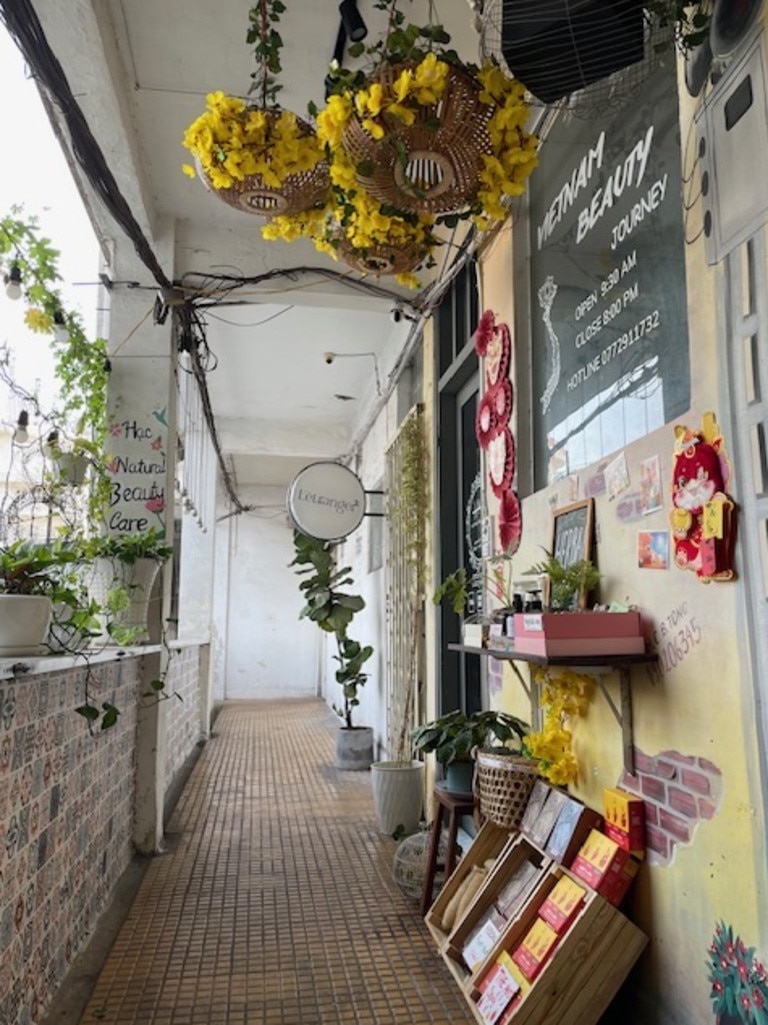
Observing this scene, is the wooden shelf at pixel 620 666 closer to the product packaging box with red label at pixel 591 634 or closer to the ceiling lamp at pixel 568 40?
the product packaging box with red label at pixel 591 634

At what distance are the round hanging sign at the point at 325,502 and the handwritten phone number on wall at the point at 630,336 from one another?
299 cm

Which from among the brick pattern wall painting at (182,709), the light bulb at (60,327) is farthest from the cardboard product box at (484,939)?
the light bulb at (60,327)

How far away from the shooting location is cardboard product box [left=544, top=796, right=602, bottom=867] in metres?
1.90

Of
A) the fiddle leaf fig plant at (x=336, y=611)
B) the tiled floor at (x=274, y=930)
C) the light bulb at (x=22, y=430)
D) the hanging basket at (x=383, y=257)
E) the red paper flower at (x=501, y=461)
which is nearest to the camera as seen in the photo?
the tiled floor at (x=274, y=930)

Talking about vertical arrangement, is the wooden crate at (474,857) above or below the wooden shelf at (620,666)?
below

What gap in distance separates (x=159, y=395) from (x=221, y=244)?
3.42 feet

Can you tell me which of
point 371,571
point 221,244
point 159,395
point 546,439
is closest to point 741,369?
point 546,439

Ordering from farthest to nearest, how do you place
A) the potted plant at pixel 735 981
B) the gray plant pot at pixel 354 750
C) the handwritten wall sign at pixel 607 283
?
1. the gray plant pot at pixel 354 750
2. the handwritten wall sign at pixel 607 283
3. the potted plant at pixel 735 981

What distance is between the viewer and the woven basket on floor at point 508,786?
2.26 meters

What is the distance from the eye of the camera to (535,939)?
71.9 inches

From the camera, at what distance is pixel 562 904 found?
1807 millimetres

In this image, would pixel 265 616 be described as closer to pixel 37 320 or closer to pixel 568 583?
pixel 37 320

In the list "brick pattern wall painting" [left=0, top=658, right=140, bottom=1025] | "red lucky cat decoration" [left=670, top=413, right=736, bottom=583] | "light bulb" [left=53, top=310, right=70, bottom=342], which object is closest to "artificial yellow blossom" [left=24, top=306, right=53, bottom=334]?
"light bulb" [left=53, top=310, right=70, bottom=342]

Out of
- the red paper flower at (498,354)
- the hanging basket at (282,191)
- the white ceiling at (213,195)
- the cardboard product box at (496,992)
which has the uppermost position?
the white ceiling at (213,195)
